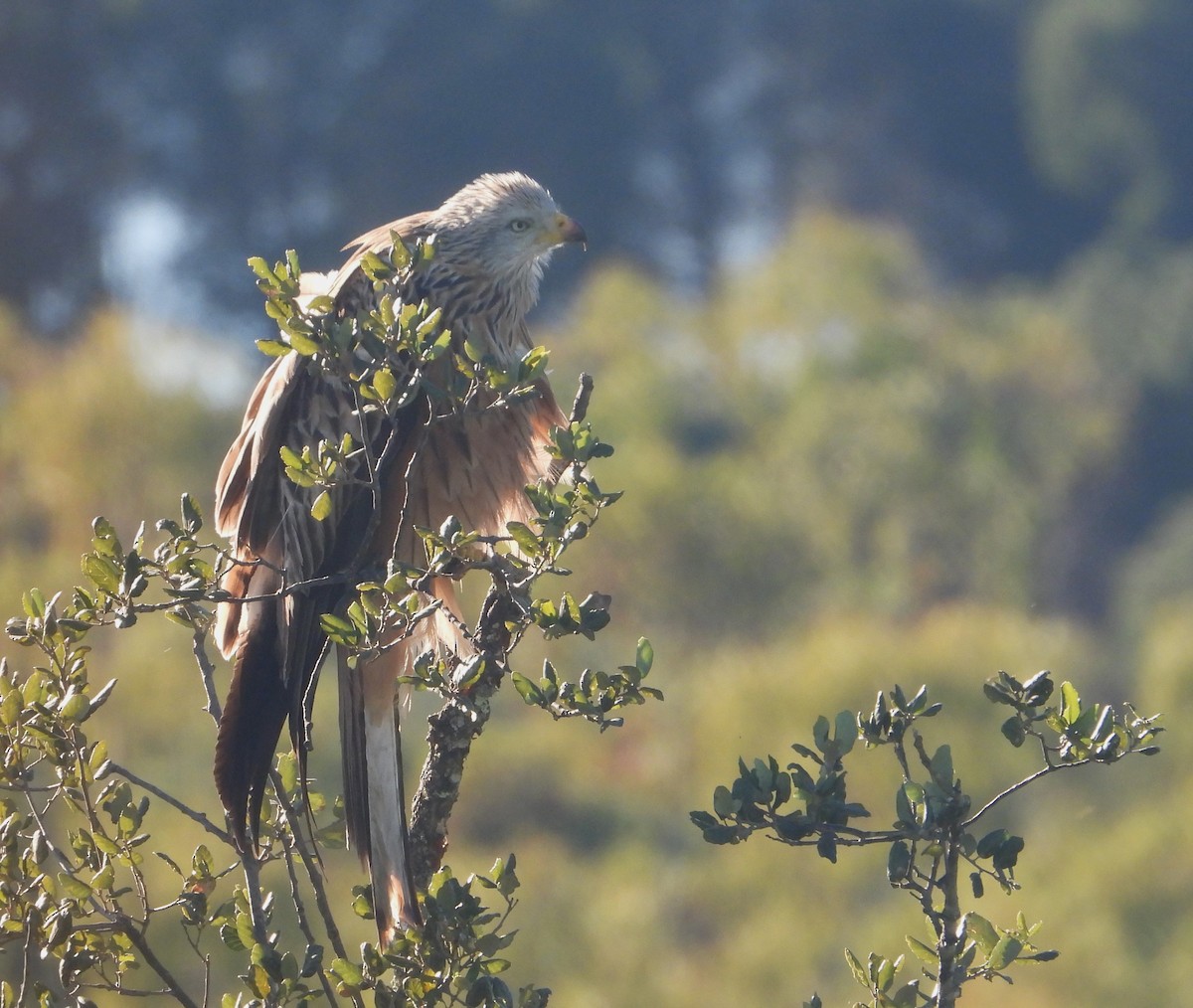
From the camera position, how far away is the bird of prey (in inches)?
128

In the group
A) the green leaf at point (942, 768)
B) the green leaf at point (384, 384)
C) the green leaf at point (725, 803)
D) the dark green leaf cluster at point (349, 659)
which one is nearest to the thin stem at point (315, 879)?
the dark green leaf cluster at point (349, 659)

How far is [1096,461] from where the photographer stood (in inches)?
1357

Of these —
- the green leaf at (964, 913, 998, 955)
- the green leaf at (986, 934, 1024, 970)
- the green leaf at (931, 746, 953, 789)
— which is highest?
the green leaf at (931, 746, 953, 789)

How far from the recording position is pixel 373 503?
3.22m

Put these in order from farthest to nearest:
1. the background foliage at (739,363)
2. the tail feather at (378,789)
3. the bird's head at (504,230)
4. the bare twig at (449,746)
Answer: the background foliage at (739,363), the bird's head at (504,230), the tail feather at (378,789), the bare twig at (449,746)

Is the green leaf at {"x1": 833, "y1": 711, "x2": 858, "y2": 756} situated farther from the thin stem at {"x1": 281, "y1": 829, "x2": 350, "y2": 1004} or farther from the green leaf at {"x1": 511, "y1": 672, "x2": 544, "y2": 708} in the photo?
the thin stem at {"x1": 281, "y1": 829, "x2": 350, "y2": 1004}

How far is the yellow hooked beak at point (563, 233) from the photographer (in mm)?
4289

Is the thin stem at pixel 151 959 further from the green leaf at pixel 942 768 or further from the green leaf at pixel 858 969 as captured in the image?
the green leaf at pixel 942 768

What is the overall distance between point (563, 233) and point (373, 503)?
1286 millimetres

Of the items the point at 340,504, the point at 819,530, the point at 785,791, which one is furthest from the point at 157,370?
the point at 785,791

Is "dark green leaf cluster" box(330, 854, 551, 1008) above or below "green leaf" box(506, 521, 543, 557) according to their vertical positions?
below

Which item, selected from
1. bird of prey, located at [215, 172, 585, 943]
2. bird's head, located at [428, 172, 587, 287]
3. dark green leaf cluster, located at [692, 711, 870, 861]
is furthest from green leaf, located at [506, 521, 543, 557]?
bird's head, located at [428, 172, 587, 287]

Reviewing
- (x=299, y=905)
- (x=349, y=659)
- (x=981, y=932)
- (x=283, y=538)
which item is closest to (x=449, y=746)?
(x=299, y=905)

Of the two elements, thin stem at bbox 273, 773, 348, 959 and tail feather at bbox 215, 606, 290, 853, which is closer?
thin stem at bbox 273, 773, 348, 959
